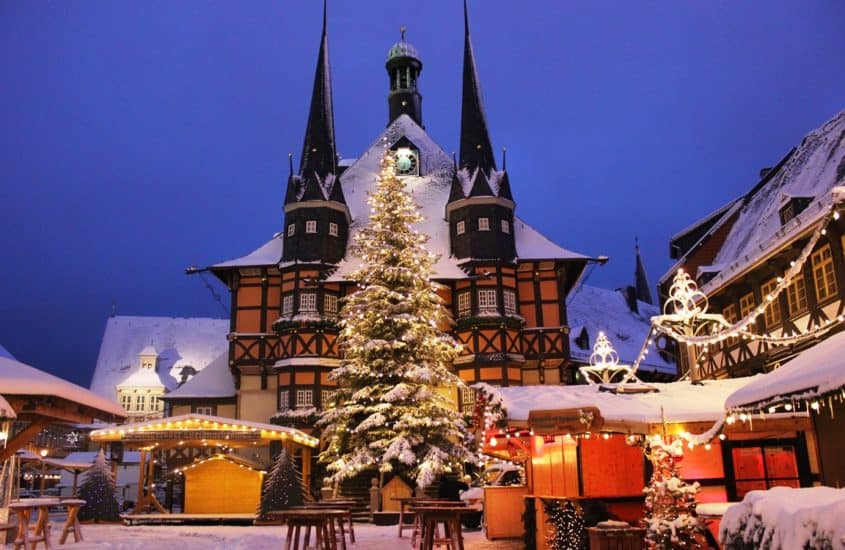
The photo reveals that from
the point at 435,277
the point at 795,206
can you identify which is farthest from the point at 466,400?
the point at 795,206

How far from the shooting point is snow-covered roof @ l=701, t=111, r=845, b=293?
1716 centimetres

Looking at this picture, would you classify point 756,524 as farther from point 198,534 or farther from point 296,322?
point 296,322

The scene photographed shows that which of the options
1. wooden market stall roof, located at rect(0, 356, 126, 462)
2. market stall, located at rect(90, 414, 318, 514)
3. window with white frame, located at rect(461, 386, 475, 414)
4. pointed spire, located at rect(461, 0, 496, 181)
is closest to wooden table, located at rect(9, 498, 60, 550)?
wooden market stall roof, located at rect(0, 356, 126, 462)

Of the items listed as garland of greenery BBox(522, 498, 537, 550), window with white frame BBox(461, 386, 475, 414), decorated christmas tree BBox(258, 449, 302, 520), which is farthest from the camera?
window with white frame BBox(461, 386, 475, 414)

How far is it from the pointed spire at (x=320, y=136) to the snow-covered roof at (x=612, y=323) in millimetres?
15962

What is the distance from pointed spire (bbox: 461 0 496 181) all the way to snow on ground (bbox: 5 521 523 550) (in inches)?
773

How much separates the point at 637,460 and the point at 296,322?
22.5 meters

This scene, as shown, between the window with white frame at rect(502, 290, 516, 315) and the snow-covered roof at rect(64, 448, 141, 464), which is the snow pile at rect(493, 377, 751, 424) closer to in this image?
the window with white frame at rect(502, 290, 516, 315)

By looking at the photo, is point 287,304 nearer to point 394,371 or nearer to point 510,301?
point 510,301

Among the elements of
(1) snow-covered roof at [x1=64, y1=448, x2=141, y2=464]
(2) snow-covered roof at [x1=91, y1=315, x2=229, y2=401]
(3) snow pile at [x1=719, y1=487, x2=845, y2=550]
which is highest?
(2) snow-covered roof at [x1=91, y1=315, x2=229, y2=401]

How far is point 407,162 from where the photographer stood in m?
40.0

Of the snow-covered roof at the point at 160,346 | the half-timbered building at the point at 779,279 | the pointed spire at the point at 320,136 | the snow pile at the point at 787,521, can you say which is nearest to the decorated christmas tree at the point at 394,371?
the half-timbered building at the point at 779,279

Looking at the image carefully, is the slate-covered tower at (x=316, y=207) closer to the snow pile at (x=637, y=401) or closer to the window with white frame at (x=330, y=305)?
the window with white frame at (x=330, y=305)

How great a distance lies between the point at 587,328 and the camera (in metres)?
44.8
